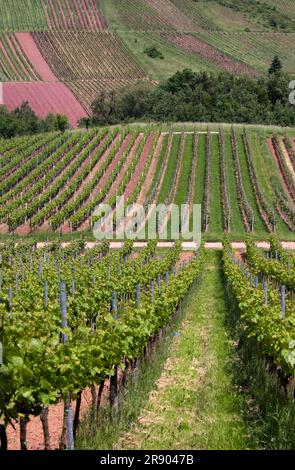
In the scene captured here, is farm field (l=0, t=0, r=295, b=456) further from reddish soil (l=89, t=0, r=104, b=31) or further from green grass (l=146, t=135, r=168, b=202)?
reddish soil (l=89, t=0, r=104, b=31)

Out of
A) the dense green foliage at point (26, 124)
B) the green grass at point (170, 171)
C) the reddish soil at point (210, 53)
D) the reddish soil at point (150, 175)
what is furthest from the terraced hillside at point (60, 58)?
the reddish soil at point (150, 175)

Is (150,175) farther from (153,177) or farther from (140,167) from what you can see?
(140,167)

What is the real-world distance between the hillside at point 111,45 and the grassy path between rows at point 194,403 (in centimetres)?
8597

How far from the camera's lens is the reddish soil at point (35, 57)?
373ft

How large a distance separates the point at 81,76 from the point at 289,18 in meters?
80.8

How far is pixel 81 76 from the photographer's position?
118 metres

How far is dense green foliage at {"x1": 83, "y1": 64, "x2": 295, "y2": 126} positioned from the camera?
89562 mm

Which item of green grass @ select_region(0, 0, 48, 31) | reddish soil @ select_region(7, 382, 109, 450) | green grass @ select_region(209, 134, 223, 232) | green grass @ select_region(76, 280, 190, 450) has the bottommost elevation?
reddish soil @ select_region(7, 382, 109, 450)

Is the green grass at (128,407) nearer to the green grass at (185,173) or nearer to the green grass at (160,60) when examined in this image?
the green grass at (185,173)

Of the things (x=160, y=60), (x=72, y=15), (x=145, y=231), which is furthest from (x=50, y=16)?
(x=145, y=231)

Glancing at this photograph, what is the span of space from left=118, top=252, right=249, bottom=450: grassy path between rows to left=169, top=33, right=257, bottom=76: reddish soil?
377ft

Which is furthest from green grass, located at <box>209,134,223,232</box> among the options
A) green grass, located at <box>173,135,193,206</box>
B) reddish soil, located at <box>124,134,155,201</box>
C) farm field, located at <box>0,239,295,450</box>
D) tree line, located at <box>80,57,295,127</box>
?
farm field, located at <box>0,239,295,450</box>

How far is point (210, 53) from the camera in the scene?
445ft
